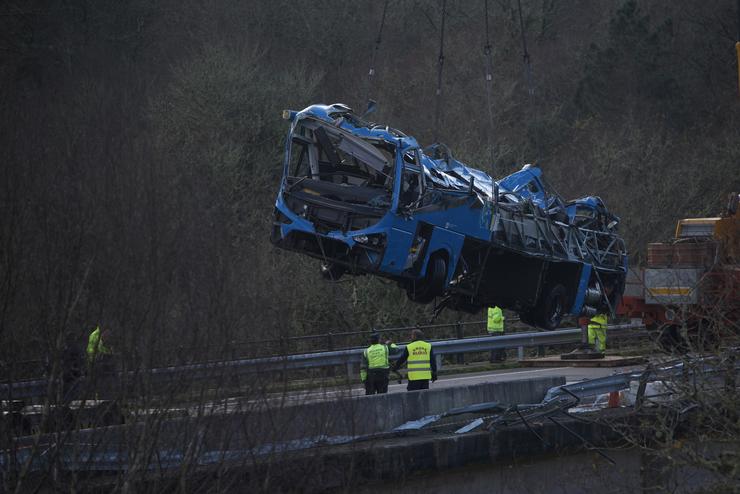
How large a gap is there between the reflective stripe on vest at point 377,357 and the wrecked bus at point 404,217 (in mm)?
944

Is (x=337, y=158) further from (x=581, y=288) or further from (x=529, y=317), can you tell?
(x=581, y=288)

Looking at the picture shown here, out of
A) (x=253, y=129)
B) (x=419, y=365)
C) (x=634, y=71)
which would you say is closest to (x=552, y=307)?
(x=419, y=365)

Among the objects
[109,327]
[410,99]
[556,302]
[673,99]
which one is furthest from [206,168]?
[109,327]

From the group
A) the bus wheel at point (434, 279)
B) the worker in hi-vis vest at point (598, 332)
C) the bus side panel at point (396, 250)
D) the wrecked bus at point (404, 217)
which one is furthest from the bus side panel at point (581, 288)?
the bus side panel at point (396, 250)

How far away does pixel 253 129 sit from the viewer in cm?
3659

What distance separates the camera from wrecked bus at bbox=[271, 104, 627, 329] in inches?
614

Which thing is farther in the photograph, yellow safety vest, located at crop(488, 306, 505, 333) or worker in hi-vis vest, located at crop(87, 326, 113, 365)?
yellow safety vest, located at crop(488, 306, 505, 333)

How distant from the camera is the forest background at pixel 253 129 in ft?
29.7

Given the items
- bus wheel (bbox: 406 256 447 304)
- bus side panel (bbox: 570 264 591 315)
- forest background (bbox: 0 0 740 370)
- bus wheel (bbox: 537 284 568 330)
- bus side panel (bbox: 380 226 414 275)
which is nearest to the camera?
forest background (bbox: 0 0 740 370)

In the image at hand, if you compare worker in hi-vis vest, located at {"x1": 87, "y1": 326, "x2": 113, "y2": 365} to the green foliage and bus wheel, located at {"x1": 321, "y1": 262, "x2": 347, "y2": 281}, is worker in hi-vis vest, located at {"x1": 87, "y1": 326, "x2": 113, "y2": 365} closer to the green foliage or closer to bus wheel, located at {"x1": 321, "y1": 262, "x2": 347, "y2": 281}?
bus wheel, located at {"x1": 321, "y1": 262, "x2": 347, "y2": 281}

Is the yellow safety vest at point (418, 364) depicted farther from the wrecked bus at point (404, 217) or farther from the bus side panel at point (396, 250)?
the bus side panel at point (396, 250)

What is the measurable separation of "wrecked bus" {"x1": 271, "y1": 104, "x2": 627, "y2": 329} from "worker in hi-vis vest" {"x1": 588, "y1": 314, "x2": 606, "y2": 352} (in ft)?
20.9

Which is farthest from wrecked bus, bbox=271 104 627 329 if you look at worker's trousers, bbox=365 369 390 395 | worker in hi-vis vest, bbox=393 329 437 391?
worker's trousers, bbox=365 369 390 395

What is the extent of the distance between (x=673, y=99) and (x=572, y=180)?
8.39m
